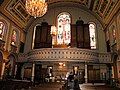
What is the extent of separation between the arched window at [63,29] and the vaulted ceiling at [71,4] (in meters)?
1.54

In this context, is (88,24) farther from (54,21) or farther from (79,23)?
(54,21)

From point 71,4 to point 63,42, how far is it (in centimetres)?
502

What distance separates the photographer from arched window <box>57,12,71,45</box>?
63.2 ft

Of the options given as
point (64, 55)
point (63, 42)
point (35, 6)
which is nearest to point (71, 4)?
point (63, 42)

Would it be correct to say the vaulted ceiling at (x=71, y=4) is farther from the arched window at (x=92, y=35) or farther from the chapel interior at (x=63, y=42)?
the arched window at (x=92, y=35)

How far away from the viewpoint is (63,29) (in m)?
19.7

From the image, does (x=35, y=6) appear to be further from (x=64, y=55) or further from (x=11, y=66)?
(x=11, y=66)

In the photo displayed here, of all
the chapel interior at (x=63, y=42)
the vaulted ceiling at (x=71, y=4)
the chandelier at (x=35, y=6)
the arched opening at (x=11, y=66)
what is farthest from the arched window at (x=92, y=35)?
the chandelier at (x=35, y=6)

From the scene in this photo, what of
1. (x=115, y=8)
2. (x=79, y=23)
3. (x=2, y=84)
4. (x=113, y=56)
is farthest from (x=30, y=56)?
(x=2, y=84)

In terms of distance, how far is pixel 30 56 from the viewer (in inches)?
642

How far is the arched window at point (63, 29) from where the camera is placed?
1927 cm

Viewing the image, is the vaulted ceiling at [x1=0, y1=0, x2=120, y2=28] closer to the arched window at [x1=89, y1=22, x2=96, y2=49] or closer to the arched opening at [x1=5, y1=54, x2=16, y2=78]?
the arched window at [x1=89, y1=22, x2=96, y2=49]

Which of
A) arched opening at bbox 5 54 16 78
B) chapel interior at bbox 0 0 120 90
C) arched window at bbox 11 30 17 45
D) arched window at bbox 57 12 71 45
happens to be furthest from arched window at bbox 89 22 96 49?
arched opening at bbox 5 54 16 78

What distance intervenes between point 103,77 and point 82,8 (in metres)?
8.98
